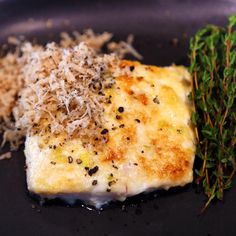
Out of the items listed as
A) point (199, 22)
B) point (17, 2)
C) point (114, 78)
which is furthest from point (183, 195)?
point (17, 2)

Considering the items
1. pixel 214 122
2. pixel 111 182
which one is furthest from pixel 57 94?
pixel 214 122

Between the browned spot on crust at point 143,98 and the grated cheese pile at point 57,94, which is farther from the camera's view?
the browned spot on crust at point 143,98

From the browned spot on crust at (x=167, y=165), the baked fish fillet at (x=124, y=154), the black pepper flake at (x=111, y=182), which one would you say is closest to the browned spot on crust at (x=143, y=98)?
the baked fish fillet at (x=124, y=154)

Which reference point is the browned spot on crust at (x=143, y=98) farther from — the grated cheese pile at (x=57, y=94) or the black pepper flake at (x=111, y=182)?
the black pepper flake at (x=111, y=182)

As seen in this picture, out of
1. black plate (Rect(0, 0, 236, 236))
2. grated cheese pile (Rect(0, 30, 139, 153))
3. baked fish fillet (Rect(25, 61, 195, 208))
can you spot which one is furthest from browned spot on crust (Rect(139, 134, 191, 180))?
grated cheese pile (Rect(0, 30, 139, 153))

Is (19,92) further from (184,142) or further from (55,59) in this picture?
(184,142)

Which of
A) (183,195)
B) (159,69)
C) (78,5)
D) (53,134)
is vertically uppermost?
(78,5)
